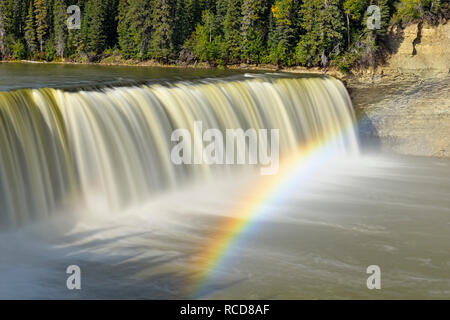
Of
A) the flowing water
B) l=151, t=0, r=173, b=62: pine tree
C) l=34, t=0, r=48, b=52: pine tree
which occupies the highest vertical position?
l=34, t=0, r=48, b=52: pine tree

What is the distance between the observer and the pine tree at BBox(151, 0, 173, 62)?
37156mm

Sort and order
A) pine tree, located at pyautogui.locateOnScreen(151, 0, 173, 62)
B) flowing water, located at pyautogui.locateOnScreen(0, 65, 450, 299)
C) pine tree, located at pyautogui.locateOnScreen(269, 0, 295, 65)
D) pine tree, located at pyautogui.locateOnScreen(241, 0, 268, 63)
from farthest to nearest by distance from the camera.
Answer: pine tree, located at pyautogui.locateOnScreen(151, 0, 173, 62) < pine tree, located at pyautogui.locateOnScreen(241, 0, 268, 63) < pine tree, located at pyautogui.locateOnScreen(269, 0, 295, 65) < flowing water, located at pyautogui.locateOnScreen(0, 65, 450, 299)

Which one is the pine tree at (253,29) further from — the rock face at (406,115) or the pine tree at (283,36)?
the rock face at (406,115)

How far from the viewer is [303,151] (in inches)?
733

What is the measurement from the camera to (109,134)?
42.2 ft

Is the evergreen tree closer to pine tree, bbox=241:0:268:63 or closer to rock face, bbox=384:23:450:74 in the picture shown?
rock face, bbox=384:23:450:74

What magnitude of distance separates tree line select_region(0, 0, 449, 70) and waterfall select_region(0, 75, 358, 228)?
26.0ft

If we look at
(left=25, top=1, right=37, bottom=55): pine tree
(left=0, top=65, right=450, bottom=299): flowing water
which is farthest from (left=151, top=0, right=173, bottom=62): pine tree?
(left=0, top=65, right=450, bottom=299): flowing water

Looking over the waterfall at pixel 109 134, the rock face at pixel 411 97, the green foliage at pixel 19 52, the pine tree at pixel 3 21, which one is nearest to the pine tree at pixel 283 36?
the rock face at pixel 411 97

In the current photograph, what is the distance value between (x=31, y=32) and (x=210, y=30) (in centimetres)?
2082

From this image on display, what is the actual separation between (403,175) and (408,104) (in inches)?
200

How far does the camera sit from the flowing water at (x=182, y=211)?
9023mm

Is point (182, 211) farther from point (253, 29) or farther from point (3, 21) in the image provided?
point (3, 21)

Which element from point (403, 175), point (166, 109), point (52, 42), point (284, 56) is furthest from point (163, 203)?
point (52, 42)
